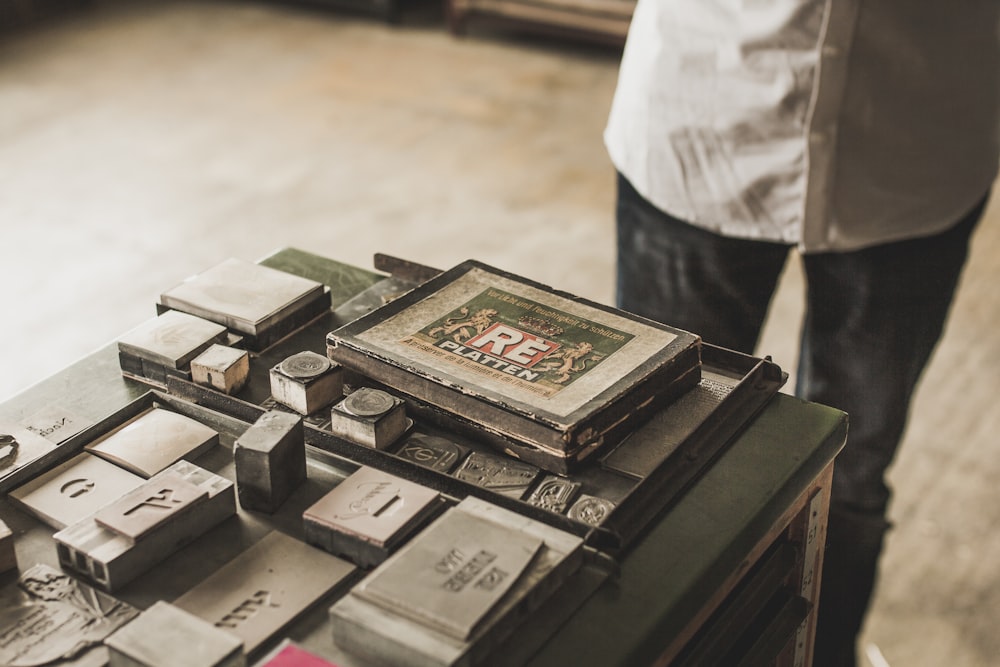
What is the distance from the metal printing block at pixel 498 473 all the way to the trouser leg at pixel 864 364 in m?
0.58

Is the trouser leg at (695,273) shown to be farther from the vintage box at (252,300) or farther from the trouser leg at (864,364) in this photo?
the vintage box at (252,300)

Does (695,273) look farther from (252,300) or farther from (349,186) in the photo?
(349,186)

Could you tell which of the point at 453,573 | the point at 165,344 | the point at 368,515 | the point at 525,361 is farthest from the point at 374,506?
the point at 165,344

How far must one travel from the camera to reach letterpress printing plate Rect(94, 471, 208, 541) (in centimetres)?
84

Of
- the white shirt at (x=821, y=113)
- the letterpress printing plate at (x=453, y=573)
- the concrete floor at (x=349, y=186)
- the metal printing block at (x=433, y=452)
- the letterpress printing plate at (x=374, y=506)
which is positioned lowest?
the concrete floor at (x=349, y=186)

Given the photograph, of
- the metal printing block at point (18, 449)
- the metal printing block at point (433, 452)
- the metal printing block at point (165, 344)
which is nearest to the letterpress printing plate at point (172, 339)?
the metal printing block at point (165, 344)

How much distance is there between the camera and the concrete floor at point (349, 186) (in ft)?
6.64

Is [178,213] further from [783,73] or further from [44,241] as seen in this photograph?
[783,73]

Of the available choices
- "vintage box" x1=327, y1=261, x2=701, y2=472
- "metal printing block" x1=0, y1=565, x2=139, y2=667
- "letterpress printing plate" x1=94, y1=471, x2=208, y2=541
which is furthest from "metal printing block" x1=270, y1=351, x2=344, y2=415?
"metal printing block" x1=0, y1=565, x2=139, y2=667

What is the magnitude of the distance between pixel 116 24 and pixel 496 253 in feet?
8.28

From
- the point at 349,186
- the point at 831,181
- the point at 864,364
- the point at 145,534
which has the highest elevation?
the point at 831,181

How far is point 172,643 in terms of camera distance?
756 millimetres

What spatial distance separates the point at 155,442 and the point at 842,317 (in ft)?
2.72

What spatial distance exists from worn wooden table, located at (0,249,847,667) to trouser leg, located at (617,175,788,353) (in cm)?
37
